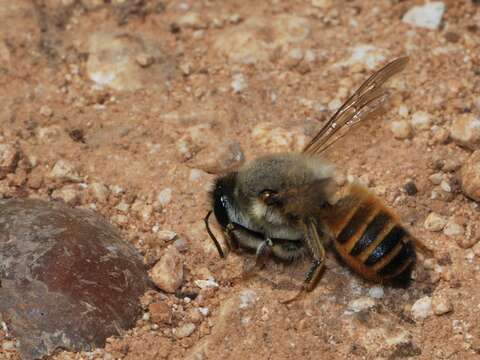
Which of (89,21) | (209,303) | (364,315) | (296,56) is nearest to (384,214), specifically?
(364,315)

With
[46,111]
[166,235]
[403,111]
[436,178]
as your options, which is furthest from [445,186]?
[46,111]

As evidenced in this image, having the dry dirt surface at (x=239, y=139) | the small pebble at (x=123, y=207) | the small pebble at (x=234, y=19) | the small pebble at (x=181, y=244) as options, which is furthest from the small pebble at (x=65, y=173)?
the small pebble at (x=234, y=19)

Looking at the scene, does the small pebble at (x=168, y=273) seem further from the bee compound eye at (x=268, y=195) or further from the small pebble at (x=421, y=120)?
the small pebble at (x=421, y=120)

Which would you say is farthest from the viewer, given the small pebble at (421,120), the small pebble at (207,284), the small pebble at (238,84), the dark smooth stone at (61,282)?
the small pebble at (238,84)

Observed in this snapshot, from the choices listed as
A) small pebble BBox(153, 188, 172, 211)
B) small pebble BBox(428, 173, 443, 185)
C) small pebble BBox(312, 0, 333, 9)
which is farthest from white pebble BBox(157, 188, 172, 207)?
small pebble BBox(312, 0, 333, 9)

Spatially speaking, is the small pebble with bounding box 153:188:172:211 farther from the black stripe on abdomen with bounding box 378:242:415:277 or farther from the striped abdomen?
the black stripe on abdomen with bounding box 378:242:415:277

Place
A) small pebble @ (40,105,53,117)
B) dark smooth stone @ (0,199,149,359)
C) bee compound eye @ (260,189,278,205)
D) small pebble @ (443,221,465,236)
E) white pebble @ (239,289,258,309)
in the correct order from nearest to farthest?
dark smooth stone @ (0,199,149,359)
bee compound eye @ (260,189,278,205)
white pebble @ (239,289,258,309)
small pebble @ (443,221,465,236)
small pebble @ (40,105,53,117)
